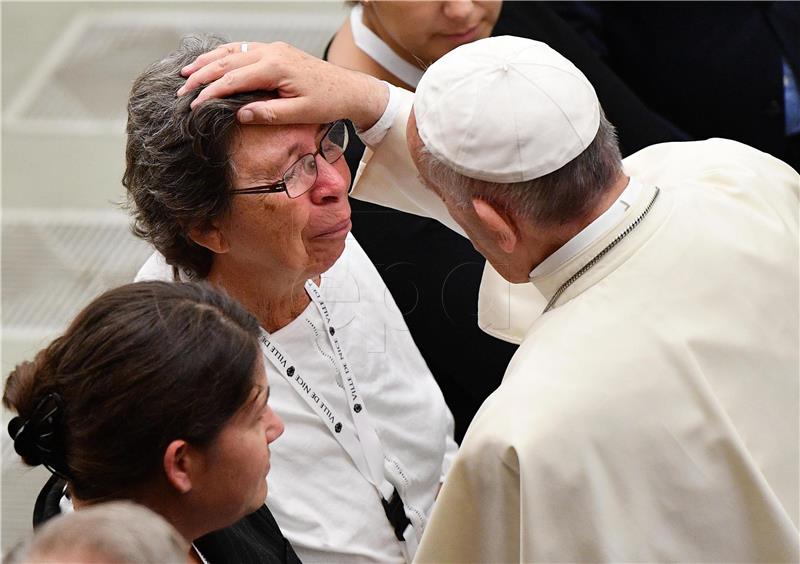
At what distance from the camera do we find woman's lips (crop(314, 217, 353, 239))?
244cm

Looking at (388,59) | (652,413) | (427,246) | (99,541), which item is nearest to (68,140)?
(388,59)

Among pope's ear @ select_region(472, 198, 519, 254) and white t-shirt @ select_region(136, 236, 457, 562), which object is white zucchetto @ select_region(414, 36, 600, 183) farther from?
white t-shirt @ select_region(136, 236, 457, 562)

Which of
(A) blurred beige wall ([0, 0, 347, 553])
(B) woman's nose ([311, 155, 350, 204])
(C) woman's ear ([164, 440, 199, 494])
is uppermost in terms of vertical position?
(B) woman's nose ([311, 155, 350, 204])

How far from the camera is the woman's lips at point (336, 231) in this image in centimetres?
244

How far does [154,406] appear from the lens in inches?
71.3

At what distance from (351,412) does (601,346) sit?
72 cm

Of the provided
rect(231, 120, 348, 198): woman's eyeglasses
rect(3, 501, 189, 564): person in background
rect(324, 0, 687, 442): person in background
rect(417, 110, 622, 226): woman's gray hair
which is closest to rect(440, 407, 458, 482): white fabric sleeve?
rect(324, 0, 687, 442): person in background

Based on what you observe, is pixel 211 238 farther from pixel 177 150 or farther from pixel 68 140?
pixel 68 140

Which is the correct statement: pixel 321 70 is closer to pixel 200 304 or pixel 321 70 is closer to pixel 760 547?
pixel 200 304

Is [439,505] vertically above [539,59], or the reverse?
[539,59]

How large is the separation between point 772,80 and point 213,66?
2.33 meters

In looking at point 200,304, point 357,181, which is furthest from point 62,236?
point 200,304

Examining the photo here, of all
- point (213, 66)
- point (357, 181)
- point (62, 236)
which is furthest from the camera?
point (62, 236)

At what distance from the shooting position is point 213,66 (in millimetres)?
2301
